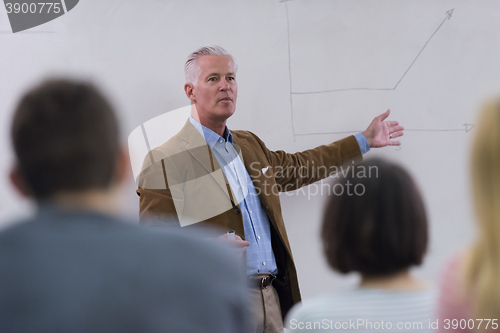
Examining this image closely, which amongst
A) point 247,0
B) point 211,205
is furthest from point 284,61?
point 211,205

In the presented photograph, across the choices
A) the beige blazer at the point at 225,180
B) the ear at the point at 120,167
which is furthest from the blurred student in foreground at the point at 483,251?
the beige blazer at the point at 225,180

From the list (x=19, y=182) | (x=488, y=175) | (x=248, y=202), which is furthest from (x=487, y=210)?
(x=248, y=202)

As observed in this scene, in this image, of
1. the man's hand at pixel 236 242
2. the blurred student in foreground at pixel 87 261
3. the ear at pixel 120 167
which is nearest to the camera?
the blurred student in foreground at pixel 87 261

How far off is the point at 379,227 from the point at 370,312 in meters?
0.18

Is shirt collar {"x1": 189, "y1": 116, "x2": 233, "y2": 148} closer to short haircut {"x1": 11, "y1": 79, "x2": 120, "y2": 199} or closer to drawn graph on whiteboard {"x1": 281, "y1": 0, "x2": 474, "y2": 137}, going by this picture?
drawn graph on whiteboard {"x1": 281, "y1": 0, "x2": 474, "y2": 137}

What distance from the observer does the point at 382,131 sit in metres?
1.96

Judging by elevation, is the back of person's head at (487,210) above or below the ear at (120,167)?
below

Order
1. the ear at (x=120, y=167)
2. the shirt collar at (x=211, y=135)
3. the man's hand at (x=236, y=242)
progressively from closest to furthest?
1. the ear at (x=120, y=167)
2. the man's hand at (x=236, y=242)
3. the shirt collar at (x=211, y=135)

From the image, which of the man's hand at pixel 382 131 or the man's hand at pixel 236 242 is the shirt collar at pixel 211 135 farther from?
the man's hand at pixel 382 131

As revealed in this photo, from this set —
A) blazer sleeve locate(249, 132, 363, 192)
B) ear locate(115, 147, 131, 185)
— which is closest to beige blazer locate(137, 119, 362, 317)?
blazer sleeve locate(249, 132, 363, 192)

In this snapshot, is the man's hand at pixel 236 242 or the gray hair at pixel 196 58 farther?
the gray hair at pixel 196 58

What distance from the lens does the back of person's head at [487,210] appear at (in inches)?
30.6

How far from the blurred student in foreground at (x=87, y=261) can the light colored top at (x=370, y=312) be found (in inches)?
11.7

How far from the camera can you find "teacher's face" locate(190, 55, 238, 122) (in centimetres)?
182
